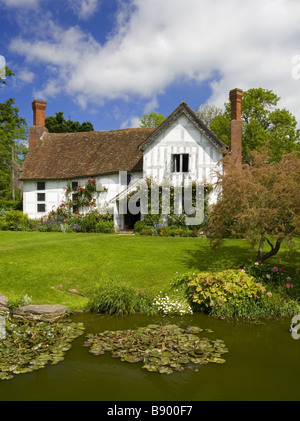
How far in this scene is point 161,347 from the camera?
275 inches

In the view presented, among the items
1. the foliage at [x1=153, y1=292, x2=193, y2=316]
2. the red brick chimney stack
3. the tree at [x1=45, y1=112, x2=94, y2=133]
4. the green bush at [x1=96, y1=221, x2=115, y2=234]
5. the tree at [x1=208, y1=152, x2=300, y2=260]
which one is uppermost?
the tree at [x1=45, y1=112, x2=94, y2=133]

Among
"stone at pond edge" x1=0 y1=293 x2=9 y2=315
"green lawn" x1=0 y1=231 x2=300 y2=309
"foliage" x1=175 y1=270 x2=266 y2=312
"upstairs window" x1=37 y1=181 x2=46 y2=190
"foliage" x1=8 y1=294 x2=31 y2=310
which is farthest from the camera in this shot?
"upstairs window" x1=37 y1=181 x2=46 y2=190

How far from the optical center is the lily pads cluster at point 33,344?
6215mm

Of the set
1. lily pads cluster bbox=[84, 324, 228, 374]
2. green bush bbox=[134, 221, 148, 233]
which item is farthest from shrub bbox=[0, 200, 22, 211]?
lily pads cluster bbox=[84, 324, 228, 374]

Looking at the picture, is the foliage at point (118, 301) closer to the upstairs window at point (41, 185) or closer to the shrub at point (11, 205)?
the upstairs window at point (41, 185)

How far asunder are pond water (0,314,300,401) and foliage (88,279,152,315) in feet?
6.77

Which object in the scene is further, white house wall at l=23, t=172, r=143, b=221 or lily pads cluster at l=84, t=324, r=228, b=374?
white house wall at l=23, t=172, r=143, b=221

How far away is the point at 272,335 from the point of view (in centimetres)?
804

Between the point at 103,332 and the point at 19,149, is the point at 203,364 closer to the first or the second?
the point at 103,332

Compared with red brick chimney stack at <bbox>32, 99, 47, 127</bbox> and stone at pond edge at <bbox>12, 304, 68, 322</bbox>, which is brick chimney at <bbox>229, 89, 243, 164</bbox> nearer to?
red brick chimney stack at <bbox>32, 99, 47, 127</bbox>

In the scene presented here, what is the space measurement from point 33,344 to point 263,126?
3262cm

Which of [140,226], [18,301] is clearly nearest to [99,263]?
[18,301]

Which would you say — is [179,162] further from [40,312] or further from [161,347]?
[161,347]

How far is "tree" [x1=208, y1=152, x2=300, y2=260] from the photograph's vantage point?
9.79 metres
